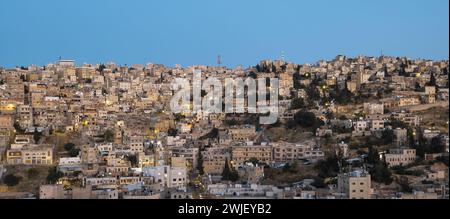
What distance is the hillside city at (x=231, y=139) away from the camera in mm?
12922

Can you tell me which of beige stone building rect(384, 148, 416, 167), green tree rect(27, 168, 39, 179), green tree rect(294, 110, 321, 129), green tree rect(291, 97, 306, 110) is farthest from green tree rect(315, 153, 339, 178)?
green tree rect(291, 97, 306, 110)

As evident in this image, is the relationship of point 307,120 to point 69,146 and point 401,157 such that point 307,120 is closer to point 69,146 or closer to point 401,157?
point 401,157

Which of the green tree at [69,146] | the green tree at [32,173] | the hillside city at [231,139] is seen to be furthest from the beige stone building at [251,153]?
the green tree at [32,173]

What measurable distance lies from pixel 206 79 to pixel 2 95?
708 cm

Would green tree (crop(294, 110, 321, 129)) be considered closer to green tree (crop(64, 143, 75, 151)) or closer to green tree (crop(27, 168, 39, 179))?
green tree (crop(64, 143, 75, 151))

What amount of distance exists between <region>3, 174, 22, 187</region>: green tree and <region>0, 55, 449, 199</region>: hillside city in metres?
0.03

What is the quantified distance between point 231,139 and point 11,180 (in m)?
5.24

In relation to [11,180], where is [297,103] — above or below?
above

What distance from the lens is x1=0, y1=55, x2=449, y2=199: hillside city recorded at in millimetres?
12922

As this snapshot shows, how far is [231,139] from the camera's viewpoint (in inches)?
710

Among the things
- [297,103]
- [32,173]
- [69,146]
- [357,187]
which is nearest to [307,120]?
[297,103]

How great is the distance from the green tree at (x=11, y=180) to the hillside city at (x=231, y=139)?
35 mm

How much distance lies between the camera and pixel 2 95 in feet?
69.9

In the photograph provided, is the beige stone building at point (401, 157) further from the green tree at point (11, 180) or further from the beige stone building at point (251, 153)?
the green tree at point (11, 180)
